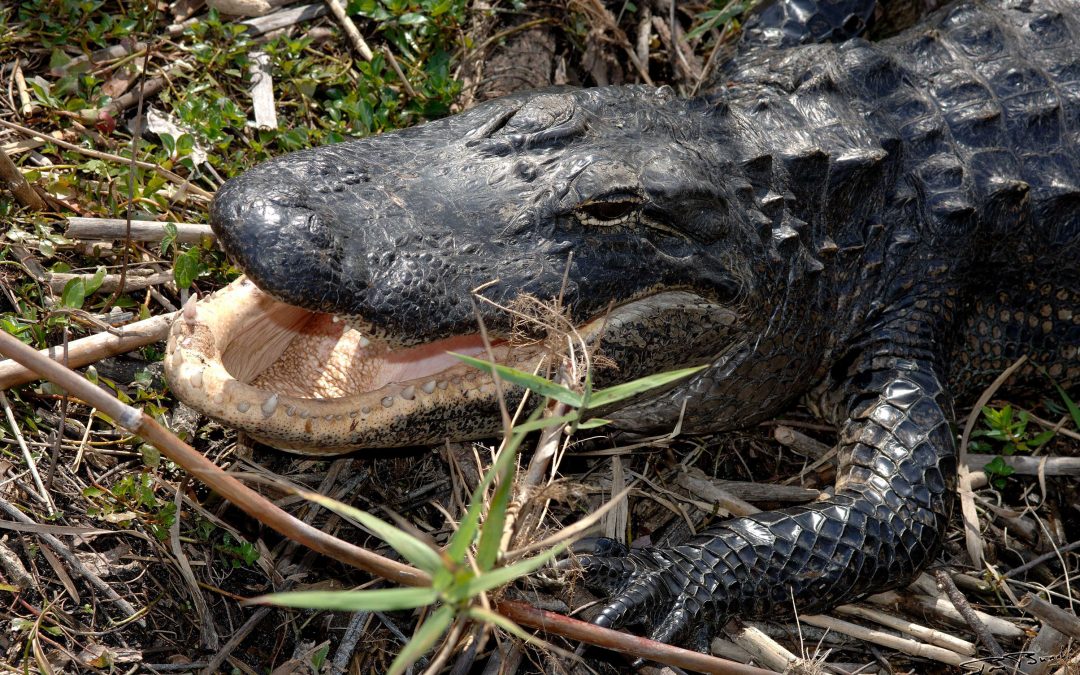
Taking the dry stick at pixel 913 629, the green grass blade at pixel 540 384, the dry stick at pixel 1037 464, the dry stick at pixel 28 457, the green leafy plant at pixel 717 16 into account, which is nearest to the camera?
the green grass blade at pixel 540 384

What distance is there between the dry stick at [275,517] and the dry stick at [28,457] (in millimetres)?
1025

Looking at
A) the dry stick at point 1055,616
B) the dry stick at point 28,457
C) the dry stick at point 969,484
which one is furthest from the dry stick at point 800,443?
the dry stick at point 28,457

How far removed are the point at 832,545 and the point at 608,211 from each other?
4.02 feet

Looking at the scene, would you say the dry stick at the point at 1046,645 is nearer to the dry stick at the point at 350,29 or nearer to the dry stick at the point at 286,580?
the dry stick at the point at 286,580

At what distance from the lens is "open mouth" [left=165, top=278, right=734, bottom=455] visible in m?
2.70

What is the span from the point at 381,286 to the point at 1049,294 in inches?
101

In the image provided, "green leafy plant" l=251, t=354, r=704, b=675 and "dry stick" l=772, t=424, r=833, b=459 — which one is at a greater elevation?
"green leafy plant" l=251, t=354, r=704, b=675

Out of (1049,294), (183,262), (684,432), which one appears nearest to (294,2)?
(183,262)

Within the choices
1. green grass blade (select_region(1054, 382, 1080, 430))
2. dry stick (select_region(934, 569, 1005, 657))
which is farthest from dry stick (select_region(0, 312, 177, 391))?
A: green grass blade (select_region(1054, 382, 1080, 430))

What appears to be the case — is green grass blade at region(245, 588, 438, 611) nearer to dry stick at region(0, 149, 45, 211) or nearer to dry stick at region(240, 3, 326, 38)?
dry stick at region(0, 149, 45, 211)

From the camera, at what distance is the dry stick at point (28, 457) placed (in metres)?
2.93

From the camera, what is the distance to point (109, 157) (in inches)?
146

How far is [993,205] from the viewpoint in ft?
11.8

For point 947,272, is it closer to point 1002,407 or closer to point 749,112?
point 1002,407
